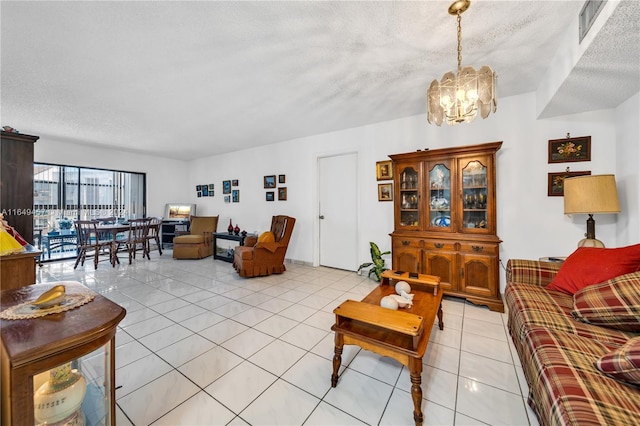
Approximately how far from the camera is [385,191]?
3.92 m

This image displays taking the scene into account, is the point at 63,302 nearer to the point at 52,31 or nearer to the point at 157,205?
the point at 52,31

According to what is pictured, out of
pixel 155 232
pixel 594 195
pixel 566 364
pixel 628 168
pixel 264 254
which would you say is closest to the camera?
pixel 566 364

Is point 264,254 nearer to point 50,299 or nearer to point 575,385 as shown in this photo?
point 50,299

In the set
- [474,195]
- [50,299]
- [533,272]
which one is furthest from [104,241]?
[533,272]

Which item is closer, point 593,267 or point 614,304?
point 614,304

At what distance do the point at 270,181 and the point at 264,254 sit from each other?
1.90m

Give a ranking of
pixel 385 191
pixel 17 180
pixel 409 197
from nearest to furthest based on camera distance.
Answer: pixel 17 180 < pixel 409 197 < pixel 385 191

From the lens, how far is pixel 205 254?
18.3ft

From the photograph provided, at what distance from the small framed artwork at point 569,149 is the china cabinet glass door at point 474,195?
30.6 inches

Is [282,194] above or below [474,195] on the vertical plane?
above

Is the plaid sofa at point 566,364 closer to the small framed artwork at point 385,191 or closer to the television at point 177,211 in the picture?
the small framed artwork at point 385,191

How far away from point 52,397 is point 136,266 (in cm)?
462

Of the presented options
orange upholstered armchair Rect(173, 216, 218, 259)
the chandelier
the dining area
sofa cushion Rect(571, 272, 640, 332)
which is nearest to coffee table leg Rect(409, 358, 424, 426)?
sofa cushion Rect(571, 272, 640, 332)

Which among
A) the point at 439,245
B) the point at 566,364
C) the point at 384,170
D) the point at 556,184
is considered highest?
the point at 384,170
